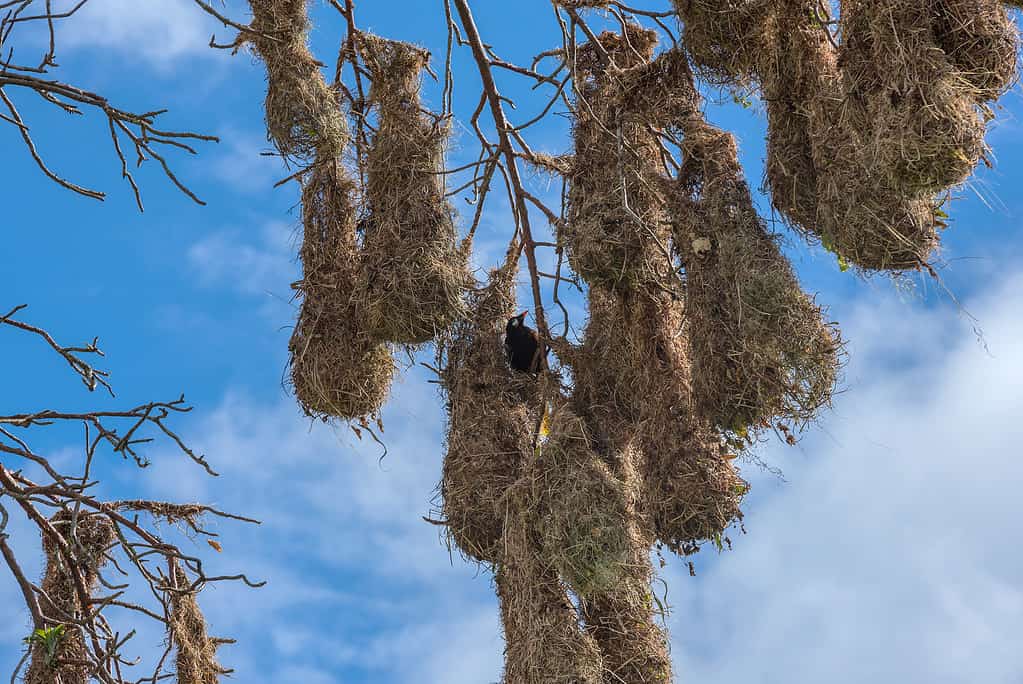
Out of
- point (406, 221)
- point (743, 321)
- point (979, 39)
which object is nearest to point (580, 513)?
point (743, 321)

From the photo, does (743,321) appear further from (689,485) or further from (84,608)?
(84,608)

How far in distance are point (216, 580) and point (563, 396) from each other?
1.53 metres

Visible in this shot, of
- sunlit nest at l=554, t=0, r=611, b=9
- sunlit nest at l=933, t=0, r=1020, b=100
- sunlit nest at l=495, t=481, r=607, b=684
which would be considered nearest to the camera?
sunlit nest at l=933, t=0, r=1020, b=100

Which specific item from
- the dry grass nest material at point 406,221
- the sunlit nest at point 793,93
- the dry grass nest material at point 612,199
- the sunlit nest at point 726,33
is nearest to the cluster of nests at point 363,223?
the dry grass nest material at point 406,221

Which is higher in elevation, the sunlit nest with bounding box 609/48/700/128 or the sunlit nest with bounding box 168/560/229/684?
the sunlit nest with bounding box 609/48/700/128

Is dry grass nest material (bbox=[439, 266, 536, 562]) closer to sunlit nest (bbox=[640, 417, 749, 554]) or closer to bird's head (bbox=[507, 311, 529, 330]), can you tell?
bird's head (bbox=[507, 311, 529, 330])

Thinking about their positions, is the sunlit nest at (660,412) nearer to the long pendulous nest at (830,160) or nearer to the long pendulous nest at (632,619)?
the long pendulous nest at (632,619)

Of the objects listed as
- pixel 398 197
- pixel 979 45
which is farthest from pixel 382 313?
pixel 979 45

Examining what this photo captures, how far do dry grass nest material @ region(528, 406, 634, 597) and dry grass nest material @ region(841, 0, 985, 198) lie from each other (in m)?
1.23

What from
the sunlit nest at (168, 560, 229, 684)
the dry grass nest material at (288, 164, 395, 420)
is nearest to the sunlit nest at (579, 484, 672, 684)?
the dry grass nest material at (288, 164, 395, 420)

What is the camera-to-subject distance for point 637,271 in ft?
15.2

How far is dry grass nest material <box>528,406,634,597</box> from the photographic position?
4.34 m

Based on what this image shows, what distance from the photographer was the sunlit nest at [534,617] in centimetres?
434

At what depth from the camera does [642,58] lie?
508cm
